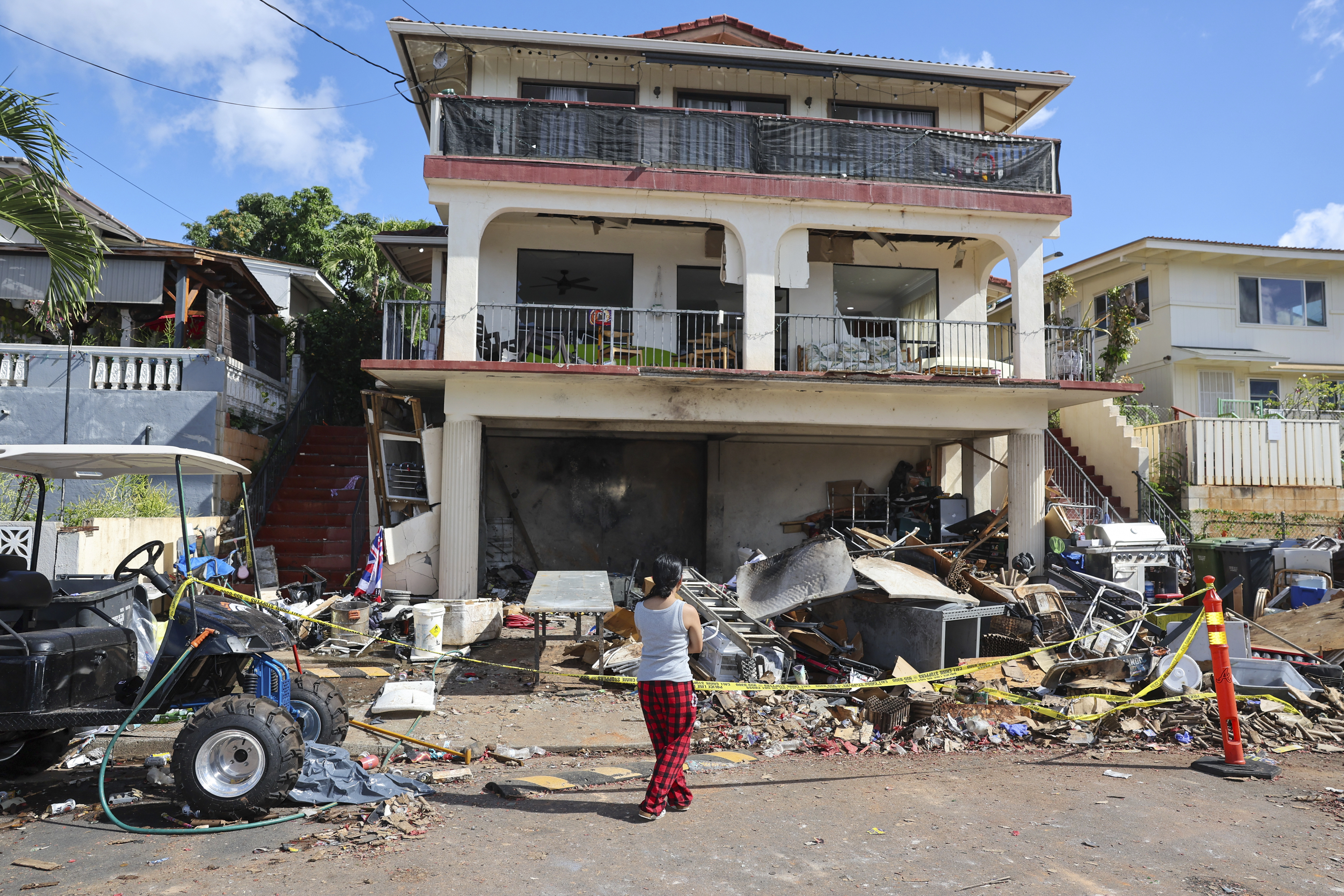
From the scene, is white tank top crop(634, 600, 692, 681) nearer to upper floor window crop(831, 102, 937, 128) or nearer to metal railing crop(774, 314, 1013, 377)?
metal railing crop(774, 314, 1013, 377)

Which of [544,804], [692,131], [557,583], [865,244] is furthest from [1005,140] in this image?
[544,804]

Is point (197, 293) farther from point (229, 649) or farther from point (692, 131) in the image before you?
point (229, 649)

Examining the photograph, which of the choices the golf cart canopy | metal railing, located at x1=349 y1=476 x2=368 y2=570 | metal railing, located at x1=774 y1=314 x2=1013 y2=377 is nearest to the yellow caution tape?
the golf cart canopy

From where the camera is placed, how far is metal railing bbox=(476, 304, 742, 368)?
13.4 metres

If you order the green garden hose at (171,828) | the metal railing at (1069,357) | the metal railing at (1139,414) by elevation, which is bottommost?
the green garden hose at (171,828)

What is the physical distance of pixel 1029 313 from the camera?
13984 mm

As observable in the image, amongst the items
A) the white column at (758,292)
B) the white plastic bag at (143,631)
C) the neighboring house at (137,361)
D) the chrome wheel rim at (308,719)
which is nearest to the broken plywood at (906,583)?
the white column at (758,292)

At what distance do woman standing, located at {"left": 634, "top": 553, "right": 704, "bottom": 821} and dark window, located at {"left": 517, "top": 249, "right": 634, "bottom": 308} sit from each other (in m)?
10.8

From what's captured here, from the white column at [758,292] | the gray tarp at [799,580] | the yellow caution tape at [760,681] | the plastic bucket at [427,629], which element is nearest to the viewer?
the yellow caution tape at [760,681]

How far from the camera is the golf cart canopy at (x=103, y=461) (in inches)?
208

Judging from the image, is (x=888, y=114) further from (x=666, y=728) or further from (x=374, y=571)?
(x=666, y=728)

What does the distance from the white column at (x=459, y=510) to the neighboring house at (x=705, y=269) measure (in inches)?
1.4

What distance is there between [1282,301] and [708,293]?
14647 mm

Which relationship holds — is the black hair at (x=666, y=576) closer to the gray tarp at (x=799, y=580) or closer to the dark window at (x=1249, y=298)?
the gray tarp at (x=799, y=580)
